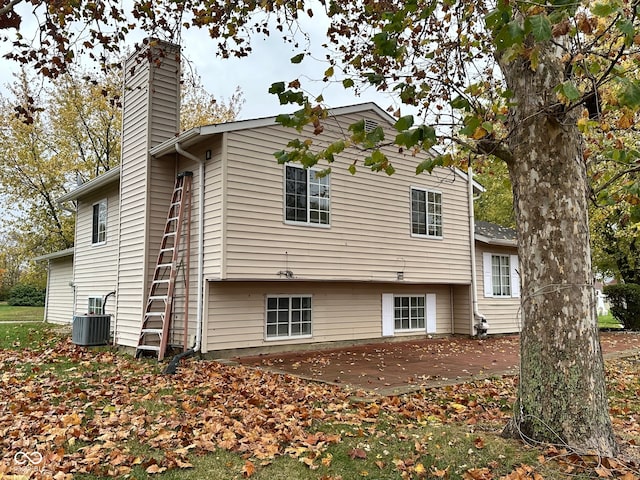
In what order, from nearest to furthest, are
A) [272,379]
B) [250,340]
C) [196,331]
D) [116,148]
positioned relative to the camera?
[272,379], [196,331], [250,340], [116,148]

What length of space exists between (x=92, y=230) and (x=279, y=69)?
327 inches

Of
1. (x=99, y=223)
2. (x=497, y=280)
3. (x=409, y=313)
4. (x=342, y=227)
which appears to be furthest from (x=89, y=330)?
(x=497, y=280)

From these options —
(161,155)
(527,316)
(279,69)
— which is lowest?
(527,316)

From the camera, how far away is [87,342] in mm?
11172

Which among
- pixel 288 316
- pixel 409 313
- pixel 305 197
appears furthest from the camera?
pixel 409 313

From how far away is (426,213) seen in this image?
47.6 ft

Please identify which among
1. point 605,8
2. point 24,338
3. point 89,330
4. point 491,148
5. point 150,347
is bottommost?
point 24,338

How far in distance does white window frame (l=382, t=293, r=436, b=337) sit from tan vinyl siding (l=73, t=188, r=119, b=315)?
7.66m

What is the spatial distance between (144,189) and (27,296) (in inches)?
1123

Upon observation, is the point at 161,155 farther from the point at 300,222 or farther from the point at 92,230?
the point at 92,230

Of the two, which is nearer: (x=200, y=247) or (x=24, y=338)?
(x=200, y=247)

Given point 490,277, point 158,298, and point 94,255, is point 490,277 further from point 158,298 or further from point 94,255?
point 94,255

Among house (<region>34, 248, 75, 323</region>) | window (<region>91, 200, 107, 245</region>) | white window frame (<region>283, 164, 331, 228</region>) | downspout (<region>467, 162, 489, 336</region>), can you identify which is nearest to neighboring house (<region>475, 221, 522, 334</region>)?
downspout (<region>467, 162, 489, 336</region>)

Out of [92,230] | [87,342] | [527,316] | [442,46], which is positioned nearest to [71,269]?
[92,230]
